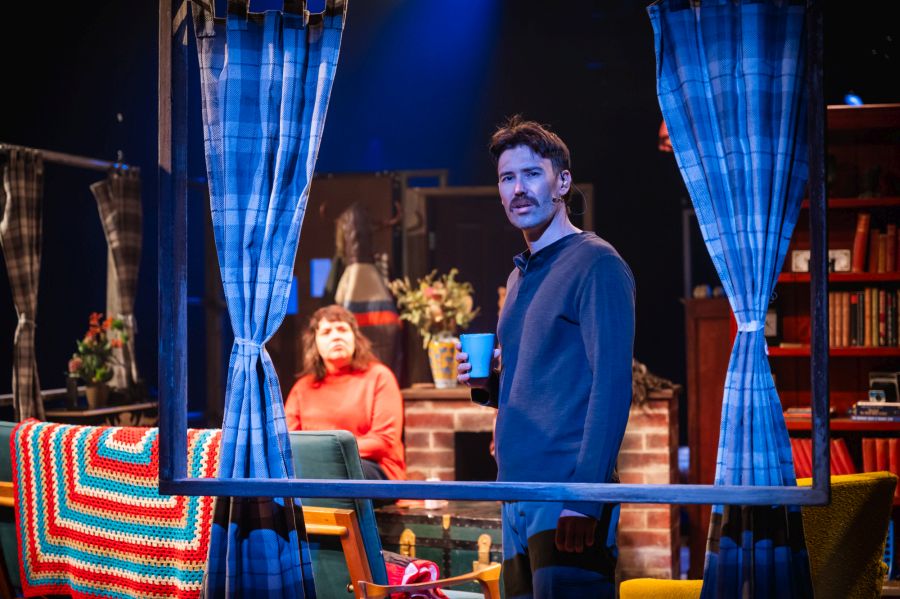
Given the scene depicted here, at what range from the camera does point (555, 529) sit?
2145 millimetres

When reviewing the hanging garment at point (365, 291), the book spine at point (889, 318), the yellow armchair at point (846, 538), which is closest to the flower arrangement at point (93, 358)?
the hanging garment at point (365, 291)

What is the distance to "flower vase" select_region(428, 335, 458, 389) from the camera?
206 inches

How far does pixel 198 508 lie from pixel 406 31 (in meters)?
5.74

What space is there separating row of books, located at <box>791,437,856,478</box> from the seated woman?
6.53 ft

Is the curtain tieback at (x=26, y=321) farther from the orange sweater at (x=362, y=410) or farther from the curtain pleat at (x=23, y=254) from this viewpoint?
the orange sweater at (x=362, y=410)

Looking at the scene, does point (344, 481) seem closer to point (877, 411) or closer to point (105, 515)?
point (105, 515)

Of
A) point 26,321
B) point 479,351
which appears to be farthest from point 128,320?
point 479,351

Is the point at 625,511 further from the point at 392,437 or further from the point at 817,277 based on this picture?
the point at 817,277

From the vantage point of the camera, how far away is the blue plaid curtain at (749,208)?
227cm

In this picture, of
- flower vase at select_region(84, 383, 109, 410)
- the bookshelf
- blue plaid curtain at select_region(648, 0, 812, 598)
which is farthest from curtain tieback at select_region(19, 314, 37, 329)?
blue plaid curtain at select_region(648, 0, 812, 598)

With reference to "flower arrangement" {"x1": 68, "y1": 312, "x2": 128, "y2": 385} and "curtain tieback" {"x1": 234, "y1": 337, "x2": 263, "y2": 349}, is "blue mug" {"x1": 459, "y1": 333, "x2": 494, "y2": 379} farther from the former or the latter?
"flower arrangement" {"x1": 68, "y1": 312, "x2": 128, "y2": 385}

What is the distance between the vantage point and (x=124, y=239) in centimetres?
686

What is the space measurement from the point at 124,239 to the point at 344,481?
5078 mm

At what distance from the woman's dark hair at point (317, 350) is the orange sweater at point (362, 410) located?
0.13 feet
